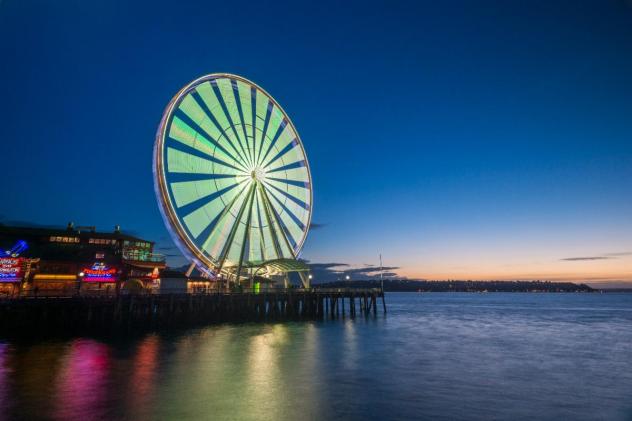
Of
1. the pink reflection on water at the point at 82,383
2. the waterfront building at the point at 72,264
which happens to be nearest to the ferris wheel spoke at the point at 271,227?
the waterfront building at the point at 72,264

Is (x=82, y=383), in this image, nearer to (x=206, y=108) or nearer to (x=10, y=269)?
(x=10, y=269)

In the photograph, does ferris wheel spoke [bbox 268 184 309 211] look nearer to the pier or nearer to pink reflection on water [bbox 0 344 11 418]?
the pier

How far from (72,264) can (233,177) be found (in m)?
15.5

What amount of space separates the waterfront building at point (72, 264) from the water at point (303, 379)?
8.35m

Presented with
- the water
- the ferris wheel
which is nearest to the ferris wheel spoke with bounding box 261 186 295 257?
the ferris wheel

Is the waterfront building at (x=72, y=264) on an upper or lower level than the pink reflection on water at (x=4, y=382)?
upper

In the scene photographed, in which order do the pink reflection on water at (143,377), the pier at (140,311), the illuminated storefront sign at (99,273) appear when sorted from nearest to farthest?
1. the pink reflection on water at (143,377)
2. the pier at (140,311)
3. the illuminated storefront sign at (99,273)

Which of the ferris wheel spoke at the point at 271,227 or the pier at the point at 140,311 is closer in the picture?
the pier at the point at 140,311

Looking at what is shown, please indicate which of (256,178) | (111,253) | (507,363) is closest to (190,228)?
(256,178)

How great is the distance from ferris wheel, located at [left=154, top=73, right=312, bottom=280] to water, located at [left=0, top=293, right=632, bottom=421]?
840 cm

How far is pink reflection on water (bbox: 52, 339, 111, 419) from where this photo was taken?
13.3 m

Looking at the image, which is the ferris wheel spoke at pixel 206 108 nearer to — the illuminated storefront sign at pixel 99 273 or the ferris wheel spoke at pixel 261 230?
the ferris wheel spoke at pixel 261 230

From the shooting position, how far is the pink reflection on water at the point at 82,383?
1334 centimetres

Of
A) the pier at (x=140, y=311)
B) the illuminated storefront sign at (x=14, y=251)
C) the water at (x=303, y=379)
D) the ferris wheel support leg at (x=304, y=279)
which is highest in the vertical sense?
the illuminated storefront sign at (x=14, y=251)
